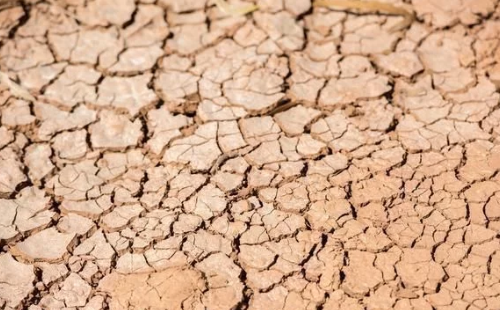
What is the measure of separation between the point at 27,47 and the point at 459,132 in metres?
Answer: 2.03

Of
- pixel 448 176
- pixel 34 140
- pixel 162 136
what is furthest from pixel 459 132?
pixel 34 140

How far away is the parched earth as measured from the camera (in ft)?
7.89

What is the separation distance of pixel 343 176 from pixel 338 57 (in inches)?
28.6

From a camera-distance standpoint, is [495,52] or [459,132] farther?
[495,52]

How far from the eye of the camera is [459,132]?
112 inches

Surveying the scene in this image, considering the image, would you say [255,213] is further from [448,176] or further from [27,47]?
[27,47]

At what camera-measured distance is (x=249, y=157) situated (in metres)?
2.80

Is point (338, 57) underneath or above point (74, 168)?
above

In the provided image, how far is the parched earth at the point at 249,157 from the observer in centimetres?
240

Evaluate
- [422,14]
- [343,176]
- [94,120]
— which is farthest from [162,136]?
[422,14]

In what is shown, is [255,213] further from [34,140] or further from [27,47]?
[27,47]

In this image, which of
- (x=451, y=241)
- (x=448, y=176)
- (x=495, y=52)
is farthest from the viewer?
(x=495, y=52)

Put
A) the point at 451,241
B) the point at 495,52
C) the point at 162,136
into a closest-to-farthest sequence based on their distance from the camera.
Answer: the point at 451,241 → the point at 162,136 → the point at 495,52

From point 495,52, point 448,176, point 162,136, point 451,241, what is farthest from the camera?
point 495,52
